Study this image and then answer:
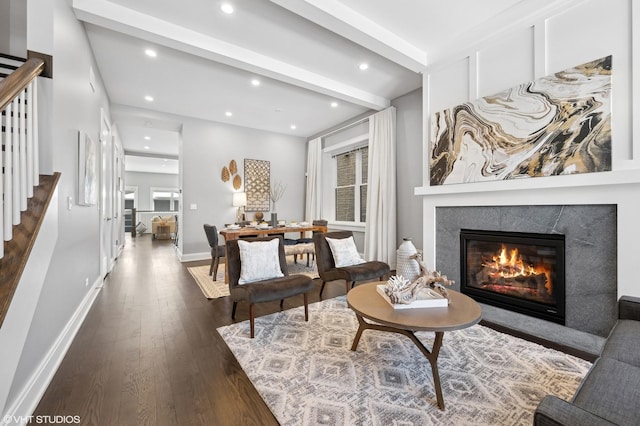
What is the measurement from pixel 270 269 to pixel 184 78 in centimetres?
322

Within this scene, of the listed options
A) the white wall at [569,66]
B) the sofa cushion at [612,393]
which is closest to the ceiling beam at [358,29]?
the white wall at [569,66]

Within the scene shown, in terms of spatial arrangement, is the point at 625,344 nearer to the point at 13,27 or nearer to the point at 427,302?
the point at 427,302

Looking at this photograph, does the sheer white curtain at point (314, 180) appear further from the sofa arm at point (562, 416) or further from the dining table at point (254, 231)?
the sofa arm at point (562, 416)

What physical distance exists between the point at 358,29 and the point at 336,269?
8.47 ft

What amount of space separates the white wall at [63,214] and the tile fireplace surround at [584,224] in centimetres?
356

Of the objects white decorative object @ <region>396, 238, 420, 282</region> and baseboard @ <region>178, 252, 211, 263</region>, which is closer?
white decorative object @ <region>396, 238, 420, 282</region>

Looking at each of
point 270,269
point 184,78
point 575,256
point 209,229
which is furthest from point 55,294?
point 575,256

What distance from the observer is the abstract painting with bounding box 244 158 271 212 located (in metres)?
6.33

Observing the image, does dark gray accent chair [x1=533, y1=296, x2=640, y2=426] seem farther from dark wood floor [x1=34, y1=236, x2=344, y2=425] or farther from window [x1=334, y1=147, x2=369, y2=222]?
window [x1=334, y1=147, x2=369, y2=222]

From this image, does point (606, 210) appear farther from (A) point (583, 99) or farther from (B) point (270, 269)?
(B) point (270, 269)

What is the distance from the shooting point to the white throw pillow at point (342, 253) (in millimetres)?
3305

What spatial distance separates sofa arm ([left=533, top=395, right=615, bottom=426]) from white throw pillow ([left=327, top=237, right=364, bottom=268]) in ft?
8.29

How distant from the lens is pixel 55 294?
76.4 inches

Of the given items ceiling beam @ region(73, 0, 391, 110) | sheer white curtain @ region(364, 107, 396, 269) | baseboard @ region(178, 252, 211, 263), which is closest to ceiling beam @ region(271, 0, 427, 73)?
ceiling beam @ region(73, 0, 391, 110)
